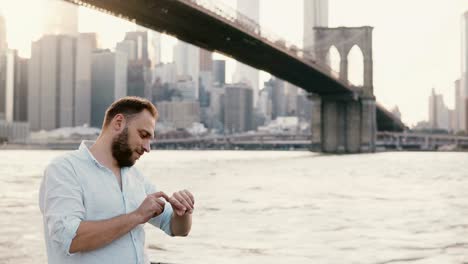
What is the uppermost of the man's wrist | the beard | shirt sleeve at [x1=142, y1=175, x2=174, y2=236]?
the beard

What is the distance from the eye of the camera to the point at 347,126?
7219 cm

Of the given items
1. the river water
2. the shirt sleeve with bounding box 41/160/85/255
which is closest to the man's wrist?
the shirt sleeve with bounding box 41/160/85/255

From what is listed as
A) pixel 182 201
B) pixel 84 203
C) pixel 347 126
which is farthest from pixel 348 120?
pixel 84 203

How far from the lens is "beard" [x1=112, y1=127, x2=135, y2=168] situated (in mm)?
2555

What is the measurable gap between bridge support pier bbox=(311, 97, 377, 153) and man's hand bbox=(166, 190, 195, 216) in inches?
2638

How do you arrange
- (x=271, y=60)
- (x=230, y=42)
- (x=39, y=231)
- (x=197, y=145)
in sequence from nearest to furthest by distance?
(x=39, y=231) < (x=230, y=42) < (x=271, y=60) < (x=197, y=145)

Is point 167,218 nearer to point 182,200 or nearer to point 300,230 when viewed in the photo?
point 182,200

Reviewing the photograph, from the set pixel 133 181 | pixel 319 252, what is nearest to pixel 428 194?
pixel 319 252

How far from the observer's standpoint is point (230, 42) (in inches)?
1791

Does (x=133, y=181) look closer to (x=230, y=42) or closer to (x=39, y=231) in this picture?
(x=39, y=231)

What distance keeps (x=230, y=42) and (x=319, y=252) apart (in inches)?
1544

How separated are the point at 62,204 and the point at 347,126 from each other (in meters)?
70.8

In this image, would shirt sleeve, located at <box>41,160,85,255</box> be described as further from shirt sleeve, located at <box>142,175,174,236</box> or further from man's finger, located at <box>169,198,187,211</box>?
shirt sleeve, located at <box>142,175,174,236</box>

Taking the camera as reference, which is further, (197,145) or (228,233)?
(197,145)
